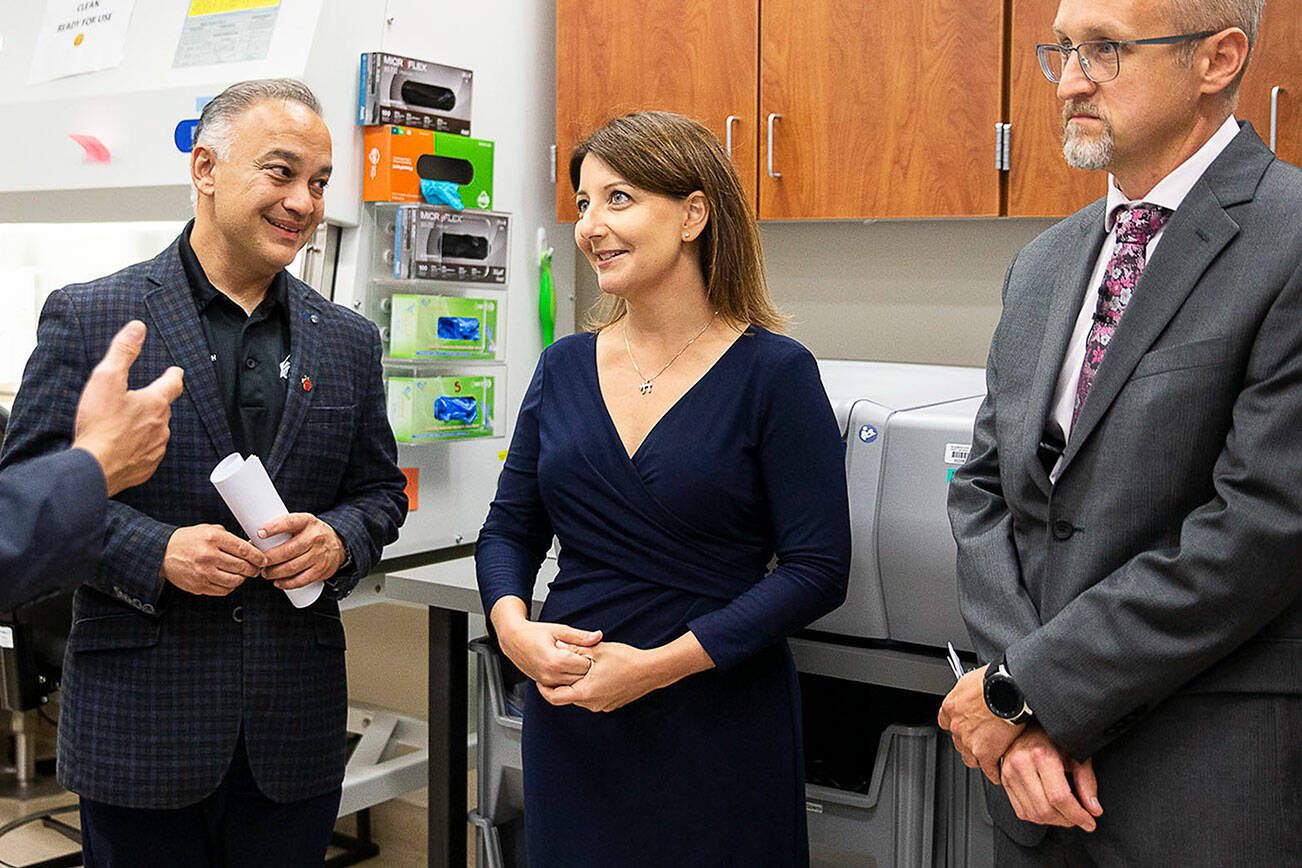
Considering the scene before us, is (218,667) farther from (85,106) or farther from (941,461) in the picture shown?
(85,106)

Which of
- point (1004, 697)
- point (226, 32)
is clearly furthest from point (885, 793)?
point (226, 32)

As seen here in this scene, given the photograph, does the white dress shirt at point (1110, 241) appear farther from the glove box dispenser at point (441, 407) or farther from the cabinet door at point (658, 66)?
the glove box dispenser at point (441, 407)

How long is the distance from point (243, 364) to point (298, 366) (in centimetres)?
7

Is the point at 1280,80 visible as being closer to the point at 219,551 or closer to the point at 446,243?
the point at 446,243

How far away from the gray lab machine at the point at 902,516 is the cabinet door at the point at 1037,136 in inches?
25.5

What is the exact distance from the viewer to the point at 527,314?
119 inches

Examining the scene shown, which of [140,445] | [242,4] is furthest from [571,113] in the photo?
[140,445]

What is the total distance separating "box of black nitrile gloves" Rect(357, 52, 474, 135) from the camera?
256 centimetres

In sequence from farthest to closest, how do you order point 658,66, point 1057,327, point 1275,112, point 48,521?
point 658,66 → point 1275,112 → point 1057,327 → point 48,521

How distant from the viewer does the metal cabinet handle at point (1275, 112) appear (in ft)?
7.12

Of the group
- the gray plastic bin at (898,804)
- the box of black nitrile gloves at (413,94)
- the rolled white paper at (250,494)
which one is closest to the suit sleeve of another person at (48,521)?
the rolled white paper at (250,494)

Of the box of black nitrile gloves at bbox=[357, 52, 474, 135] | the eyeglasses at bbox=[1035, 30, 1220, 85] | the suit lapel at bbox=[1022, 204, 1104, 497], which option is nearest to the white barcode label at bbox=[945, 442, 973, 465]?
the suit lapel at bbox=[1022, 204, 1104, 497]

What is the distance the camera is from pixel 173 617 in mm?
1656

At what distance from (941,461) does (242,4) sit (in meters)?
1.71
